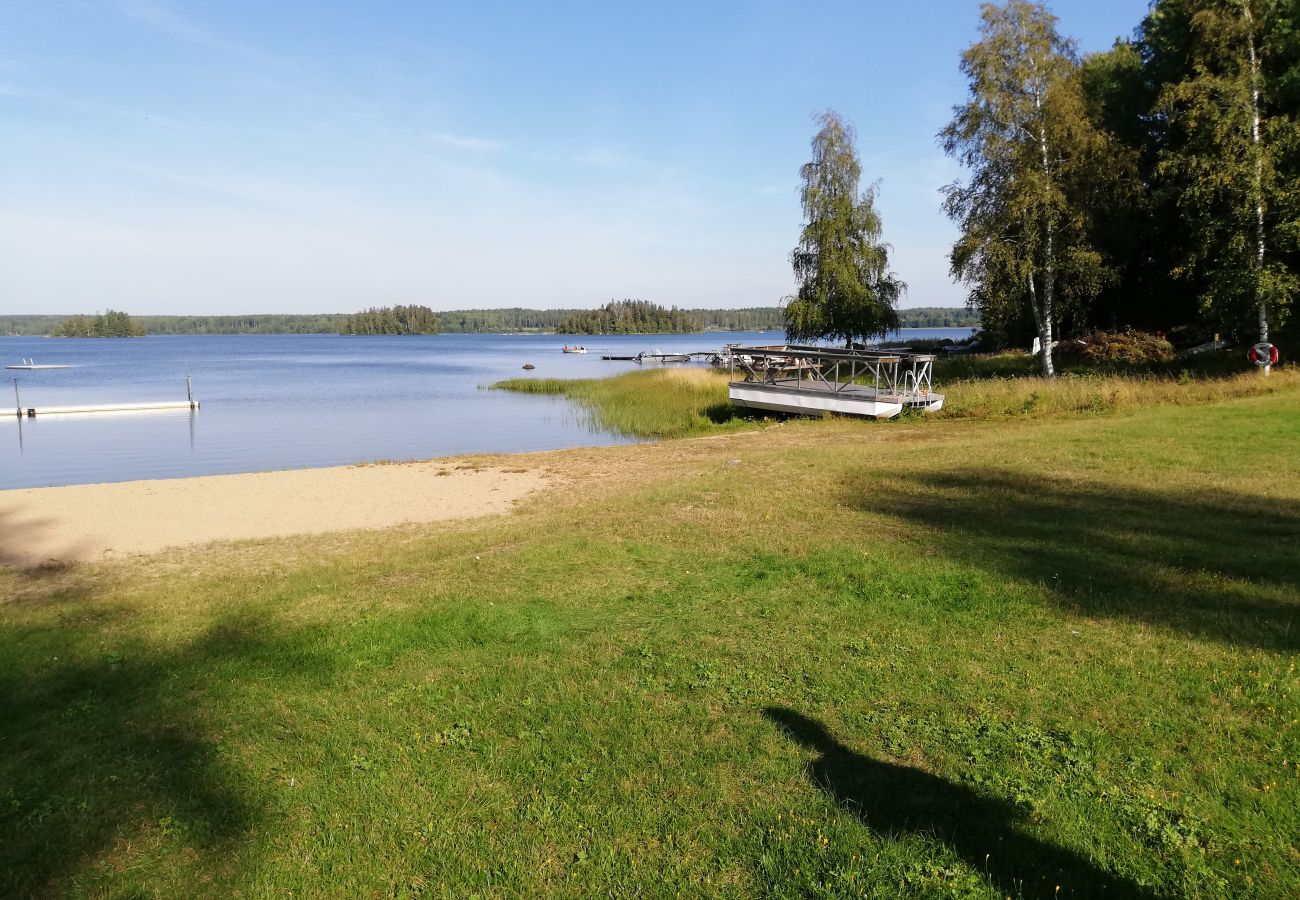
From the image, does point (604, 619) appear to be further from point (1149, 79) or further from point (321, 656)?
point (1149, 79)

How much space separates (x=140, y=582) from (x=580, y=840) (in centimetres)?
702

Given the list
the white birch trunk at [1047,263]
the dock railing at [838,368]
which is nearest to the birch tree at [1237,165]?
the white birch trunk at [1047,263]

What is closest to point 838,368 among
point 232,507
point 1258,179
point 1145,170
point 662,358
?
point 1258,179

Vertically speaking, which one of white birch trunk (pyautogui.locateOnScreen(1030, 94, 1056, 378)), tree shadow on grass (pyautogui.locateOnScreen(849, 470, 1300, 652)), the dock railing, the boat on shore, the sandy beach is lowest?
the sandy beach

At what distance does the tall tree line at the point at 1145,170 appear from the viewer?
69.7ft

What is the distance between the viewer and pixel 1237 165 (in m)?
20.9

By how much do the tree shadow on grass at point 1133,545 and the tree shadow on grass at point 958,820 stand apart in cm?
276

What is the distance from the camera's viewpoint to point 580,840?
345 centimetres

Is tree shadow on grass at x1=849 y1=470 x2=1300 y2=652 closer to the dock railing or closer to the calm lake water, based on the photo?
the dock railing

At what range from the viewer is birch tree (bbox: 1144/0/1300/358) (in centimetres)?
2072

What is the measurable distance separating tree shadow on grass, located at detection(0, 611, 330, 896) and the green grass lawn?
0.8 inches

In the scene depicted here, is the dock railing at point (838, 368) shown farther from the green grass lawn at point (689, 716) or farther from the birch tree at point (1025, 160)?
the green grass lawn at point (689, 716)

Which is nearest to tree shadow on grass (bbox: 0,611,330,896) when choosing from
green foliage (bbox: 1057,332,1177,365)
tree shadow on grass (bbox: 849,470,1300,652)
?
tree shadow on grass (bbox: 849,470,1300,652)

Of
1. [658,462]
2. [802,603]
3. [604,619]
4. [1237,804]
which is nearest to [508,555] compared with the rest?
[604,619]
